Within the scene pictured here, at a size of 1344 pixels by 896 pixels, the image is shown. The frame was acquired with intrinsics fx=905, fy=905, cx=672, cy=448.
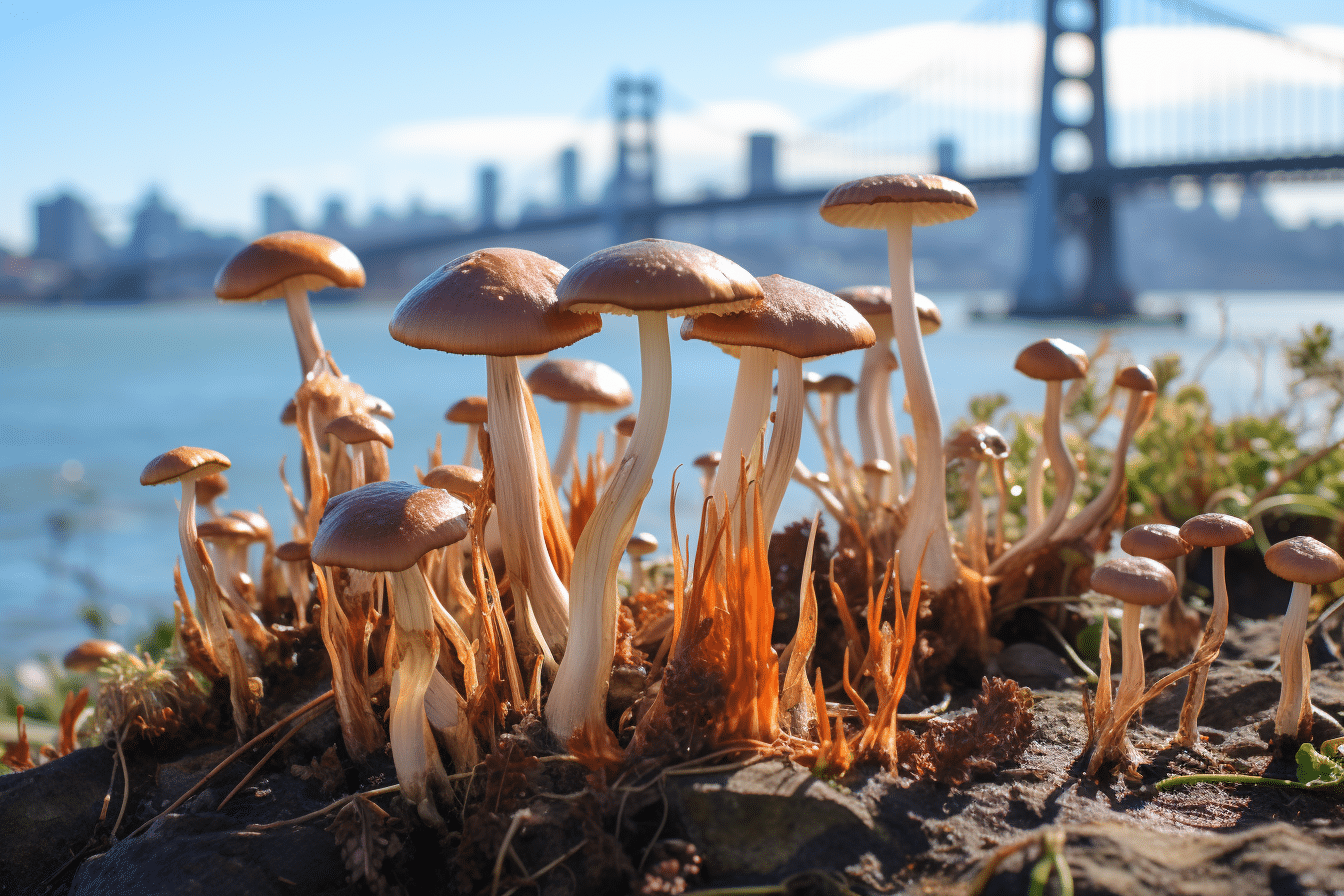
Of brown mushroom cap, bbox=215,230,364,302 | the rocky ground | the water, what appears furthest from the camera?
the water

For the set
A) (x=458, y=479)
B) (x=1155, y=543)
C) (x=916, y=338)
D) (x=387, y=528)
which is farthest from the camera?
(x=916, y=338)

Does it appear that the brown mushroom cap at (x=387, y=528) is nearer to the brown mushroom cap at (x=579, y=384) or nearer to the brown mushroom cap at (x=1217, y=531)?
the brown mushroom cap at (x=579, y=384)

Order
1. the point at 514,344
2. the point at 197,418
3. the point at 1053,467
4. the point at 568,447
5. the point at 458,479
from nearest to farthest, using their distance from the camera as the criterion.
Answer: the point at 514,344
the point at 458,479
the point at 1053,467
the point at 568,447
the point at 197,418

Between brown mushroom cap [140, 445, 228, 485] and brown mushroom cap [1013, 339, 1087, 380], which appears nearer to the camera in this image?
brown mushroom cap [140, 445, 228, 485]

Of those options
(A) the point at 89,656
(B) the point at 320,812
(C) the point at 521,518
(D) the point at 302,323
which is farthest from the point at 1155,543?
(A) the point at 89,656

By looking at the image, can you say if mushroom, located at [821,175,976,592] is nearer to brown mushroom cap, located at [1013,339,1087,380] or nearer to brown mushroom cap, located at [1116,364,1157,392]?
brown mushroom cap, located at [1013,339,1087,380]

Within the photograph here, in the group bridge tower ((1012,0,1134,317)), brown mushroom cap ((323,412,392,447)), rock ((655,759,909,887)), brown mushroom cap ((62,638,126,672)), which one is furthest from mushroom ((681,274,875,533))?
bridge tower ((1012,0,1134,317))

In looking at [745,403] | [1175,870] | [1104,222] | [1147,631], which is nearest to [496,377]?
[745,403]

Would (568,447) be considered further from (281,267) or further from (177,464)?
(177,464)
